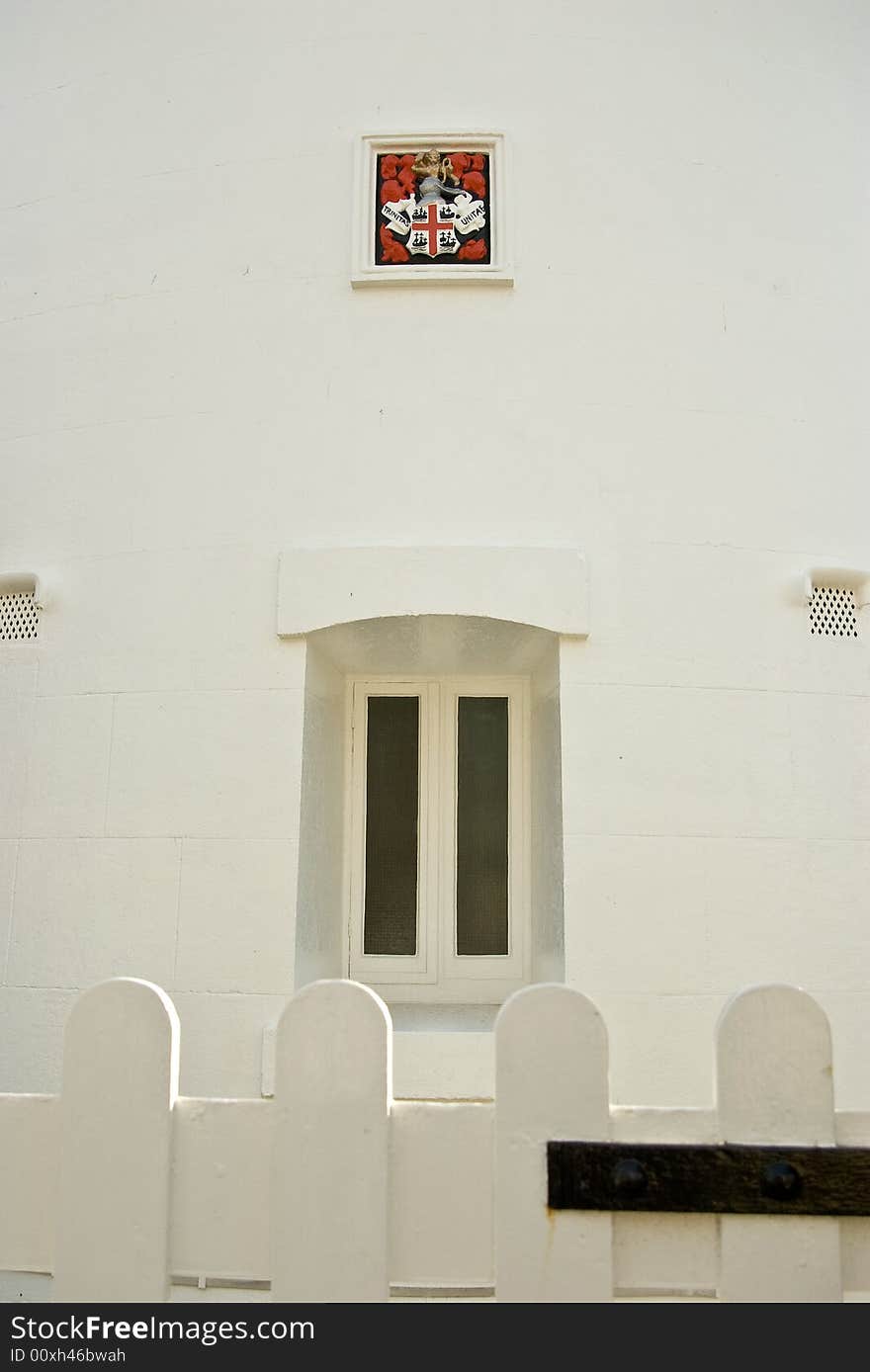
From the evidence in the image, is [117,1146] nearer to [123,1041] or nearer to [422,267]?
[123,1041]

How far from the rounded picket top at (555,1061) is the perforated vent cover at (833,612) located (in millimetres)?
2626

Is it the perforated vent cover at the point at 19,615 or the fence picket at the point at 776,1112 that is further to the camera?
the perforated vent cover at the point at 19,615

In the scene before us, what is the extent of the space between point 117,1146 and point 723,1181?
3.26 feet

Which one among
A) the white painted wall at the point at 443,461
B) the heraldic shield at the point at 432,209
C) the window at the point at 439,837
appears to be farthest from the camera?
the heraldic shield at the point at 432,209

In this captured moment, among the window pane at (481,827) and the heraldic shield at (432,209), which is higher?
the heraldic shield at (432,209)

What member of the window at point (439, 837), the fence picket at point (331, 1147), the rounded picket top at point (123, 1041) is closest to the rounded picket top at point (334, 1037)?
the fence picket at point (331, 1147)

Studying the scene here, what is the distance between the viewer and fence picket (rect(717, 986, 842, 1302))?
1627 mm

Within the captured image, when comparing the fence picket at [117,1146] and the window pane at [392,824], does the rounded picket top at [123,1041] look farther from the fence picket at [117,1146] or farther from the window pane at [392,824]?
the window pane at [392,824]

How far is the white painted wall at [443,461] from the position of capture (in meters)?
3.67

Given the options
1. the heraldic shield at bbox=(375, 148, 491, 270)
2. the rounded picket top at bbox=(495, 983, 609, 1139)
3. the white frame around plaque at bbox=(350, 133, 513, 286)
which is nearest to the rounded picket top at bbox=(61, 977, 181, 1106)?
the rounded picket top at bbox=(495, 983, 609, 1139)

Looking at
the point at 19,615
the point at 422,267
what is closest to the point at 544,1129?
the point at 19,615

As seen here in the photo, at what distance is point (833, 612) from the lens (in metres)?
3.96

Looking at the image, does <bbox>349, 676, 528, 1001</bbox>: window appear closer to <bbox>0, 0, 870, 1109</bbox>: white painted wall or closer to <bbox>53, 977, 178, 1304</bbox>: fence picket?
<bbox>0, 0, 870, 1109</bbox>: white painted wall
